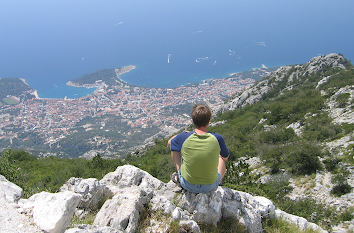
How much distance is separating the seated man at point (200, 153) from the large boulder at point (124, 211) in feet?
3.41

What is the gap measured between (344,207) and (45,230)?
438 inches

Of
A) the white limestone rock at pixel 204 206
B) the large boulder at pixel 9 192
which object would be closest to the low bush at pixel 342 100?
the white limestone rock at pixel 204 206

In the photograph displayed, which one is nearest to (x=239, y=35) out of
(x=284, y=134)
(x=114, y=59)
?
(x=114, y=59)

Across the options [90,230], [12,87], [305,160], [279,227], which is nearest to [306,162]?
[305,160]

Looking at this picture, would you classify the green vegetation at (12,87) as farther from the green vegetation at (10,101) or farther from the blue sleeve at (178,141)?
the blue sleeve at (178,141)

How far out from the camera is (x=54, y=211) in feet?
13.9

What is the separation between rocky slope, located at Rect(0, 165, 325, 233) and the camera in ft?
14.0

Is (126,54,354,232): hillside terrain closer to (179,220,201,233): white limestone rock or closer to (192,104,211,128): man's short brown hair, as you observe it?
(179,220,201,233): white limestone rock

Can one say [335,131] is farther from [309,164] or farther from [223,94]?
[223,94]

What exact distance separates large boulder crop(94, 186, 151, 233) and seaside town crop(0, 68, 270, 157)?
10283 cm

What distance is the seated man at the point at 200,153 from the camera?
4848 mm

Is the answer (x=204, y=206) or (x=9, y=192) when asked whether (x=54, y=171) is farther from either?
(x=204, y=206)

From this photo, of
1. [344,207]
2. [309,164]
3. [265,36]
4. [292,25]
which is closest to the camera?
[344,207]

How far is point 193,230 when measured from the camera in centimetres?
473
